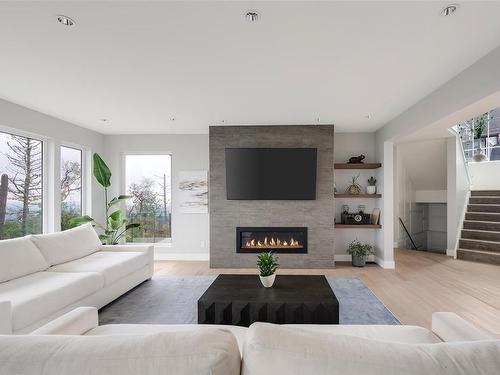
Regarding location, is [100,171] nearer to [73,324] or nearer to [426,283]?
[73,324]

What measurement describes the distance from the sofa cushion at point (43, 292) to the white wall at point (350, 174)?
443cm

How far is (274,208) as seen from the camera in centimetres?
523

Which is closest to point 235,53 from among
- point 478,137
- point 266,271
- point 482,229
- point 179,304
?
point 266,271

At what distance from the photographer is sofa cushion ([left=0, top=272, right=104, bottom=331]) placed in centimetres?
231

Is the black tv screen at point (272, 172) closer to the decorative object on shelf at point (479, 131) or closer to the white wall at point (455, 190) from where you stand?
the white wall at point (455, 190)

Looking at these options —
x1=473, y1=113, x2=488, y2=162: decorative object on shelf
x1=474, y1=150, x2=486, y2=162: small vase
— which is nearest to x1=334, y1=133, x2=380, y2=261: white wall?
x1=473, y1=113, x2=488, y2=162: decorative object on shelf

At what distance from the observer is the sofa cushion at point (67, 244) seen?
343 centimetres

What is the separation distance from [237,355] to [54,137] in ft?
16.9

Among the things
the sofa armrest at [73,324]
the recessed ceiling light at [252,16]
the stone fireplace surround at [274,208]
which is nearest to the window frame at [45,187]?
the stone fireplace surround at [274,208]

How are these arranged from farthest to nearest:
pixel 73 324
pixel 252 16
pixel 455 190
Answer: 1. pixel 455 190
2. pixel 252 16
3. pixel 73 324

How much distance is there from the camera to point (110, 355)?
0.82 meters

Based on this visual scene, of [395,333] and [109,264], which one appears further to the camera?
[109,264]

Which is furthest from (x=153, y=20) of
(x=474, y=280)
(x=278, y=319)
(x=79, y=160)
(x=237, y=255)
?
(x=474, y=280)

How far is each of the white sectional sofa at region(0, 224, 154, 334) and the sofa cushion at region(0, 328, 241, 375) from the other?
1743 millimetres
